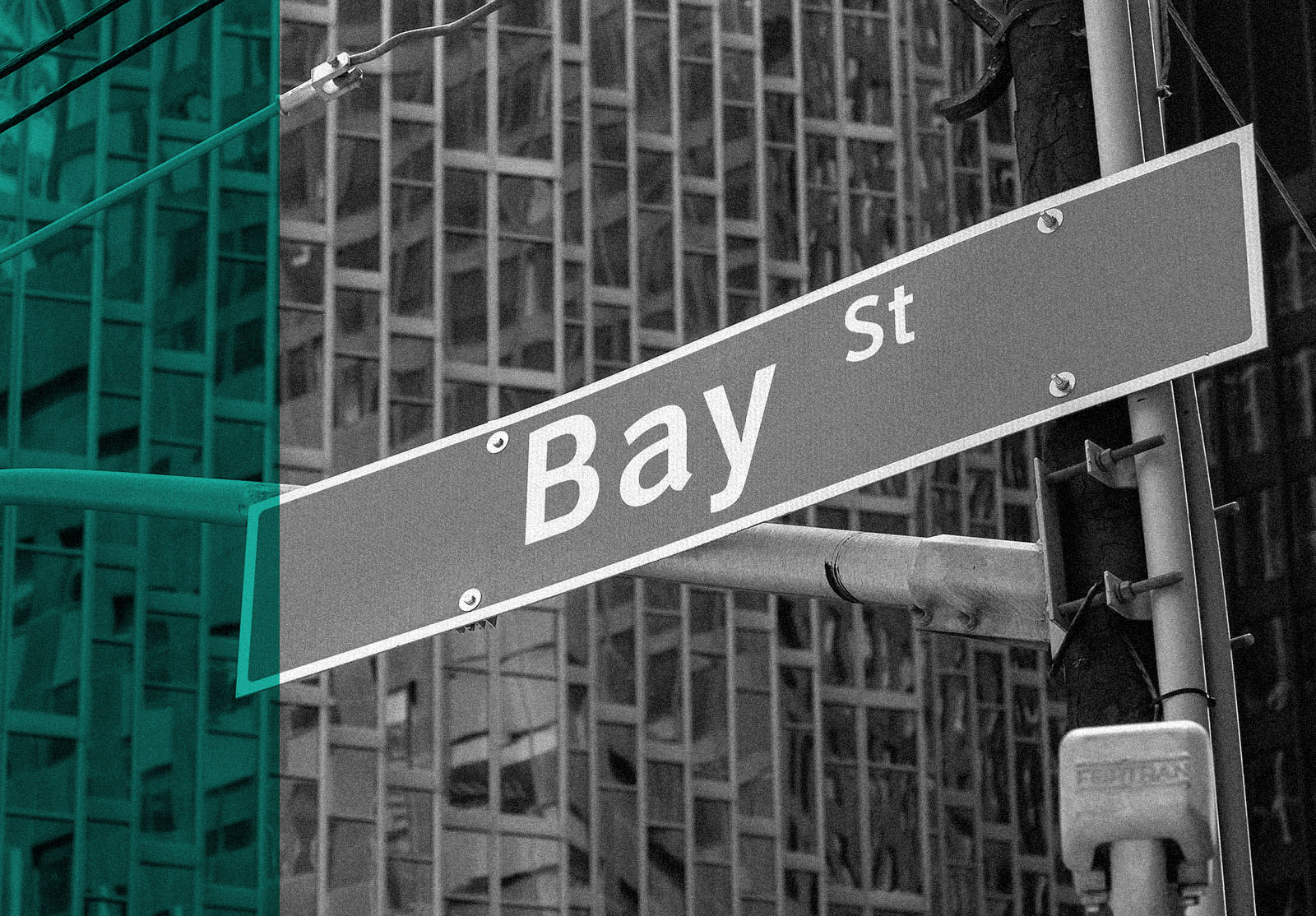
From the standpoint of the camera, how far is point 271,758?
5941 cm

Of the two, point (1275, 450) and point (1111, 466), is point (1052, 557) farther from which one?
point (1275, 450)

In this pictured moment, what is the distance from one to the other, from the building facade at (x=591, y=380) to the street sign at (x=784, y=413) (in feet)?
185

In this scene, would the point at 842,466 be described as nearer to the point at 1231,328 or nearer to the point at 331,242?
the point at 1231,328

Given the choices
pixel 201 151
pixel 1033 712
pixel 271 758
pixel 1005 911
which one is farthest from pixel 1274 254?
pixel 201 151

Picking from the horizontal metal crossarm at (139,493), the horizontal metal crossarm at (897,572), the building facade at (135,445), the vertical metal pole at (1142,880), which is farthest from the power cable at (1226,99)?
the building facade at (135,445)

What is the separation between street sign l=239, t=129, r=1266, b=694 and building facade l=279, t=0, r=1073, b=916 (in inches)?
2216

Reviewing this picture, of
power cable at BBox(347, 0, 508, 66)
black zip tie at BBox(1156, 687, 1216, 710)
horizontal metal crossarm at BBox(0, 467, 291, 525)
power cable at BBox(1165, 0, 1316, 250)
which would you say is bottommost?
black zip tie at BBox(1156, 687, 1216, 710)

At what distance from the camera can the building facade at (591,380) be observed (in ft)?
201

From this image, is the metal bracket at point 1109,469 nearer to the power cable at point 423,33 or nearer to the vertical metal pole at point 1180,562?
the vertical metal pole at point 1180,562

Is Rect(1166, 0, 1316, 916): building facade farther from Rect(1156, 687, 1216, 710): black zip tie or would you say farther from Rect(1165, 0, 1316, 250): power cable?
Rect(1156, 687, 1216, 710): black zip tie

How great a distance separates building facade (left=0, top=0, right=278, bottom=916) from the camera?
57.1 meters

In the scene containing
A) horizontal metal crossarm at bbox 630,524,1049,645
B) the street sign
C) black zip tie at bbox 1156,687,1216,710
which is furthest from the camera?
horizontal metal crossarm at bbox 630,524,1049,645

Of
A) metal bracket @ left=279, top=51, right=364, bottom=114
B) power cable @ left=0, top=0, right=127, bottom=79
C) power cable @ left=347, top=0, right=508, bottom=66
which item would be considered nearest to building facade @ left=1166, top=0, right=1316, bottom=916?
power cable @ left=0, top=0, right=127, bottom=79

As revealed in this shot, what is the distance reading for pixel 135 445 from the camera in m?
60.8
